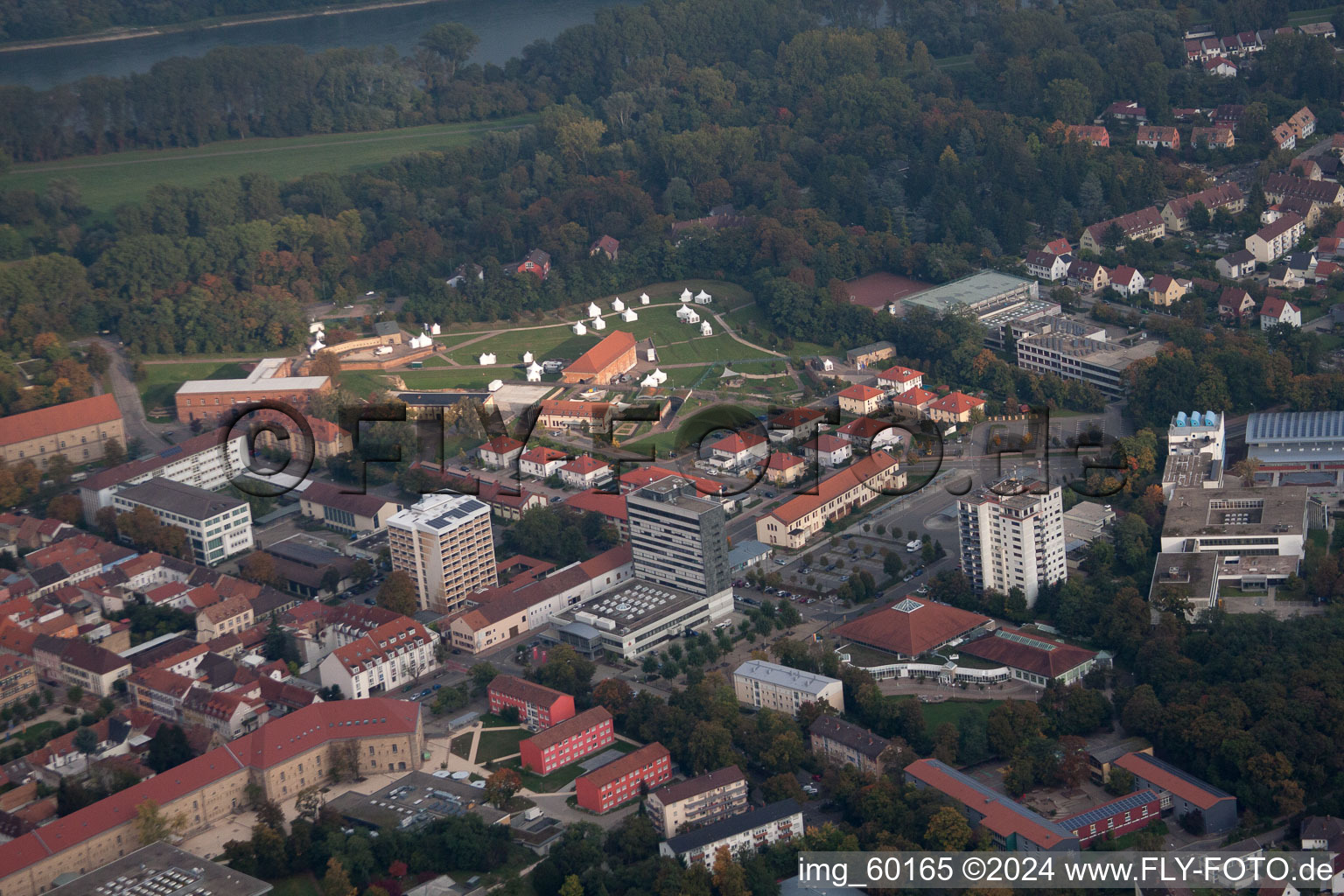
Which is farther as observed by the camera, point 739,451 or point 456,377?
point 456,377

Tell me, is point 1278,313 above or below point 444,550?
above

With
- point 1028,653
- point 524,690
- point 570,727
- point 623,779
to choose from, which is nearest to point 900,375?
point 1028,653

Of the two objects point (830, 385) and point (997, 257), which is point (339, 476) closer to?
point (830, 385)

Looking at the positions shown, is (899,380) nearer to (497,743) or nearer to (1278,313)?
(1278,313)

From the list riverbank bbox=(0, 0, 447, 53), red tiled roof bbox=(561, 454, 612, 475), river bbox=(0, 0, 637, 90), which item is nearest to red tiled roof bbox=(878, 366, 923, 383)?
red tiled roof bbox=(561, 454, 612, 475)

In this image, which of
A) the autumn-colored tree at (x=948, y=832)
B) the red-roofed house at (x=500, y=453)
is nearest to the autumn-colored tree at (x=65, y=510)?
the red-roofed house at (x=500, y=453)

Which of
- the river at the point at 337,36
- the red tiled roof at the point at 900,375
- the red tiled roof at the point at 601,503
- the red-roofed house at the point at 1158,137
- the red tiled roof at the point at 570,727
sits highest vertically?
the river at the point at 337,36

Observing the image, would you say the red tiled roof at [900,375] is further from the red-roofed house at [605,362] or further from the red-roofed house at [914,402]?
the red-roofed house at [605,362]
